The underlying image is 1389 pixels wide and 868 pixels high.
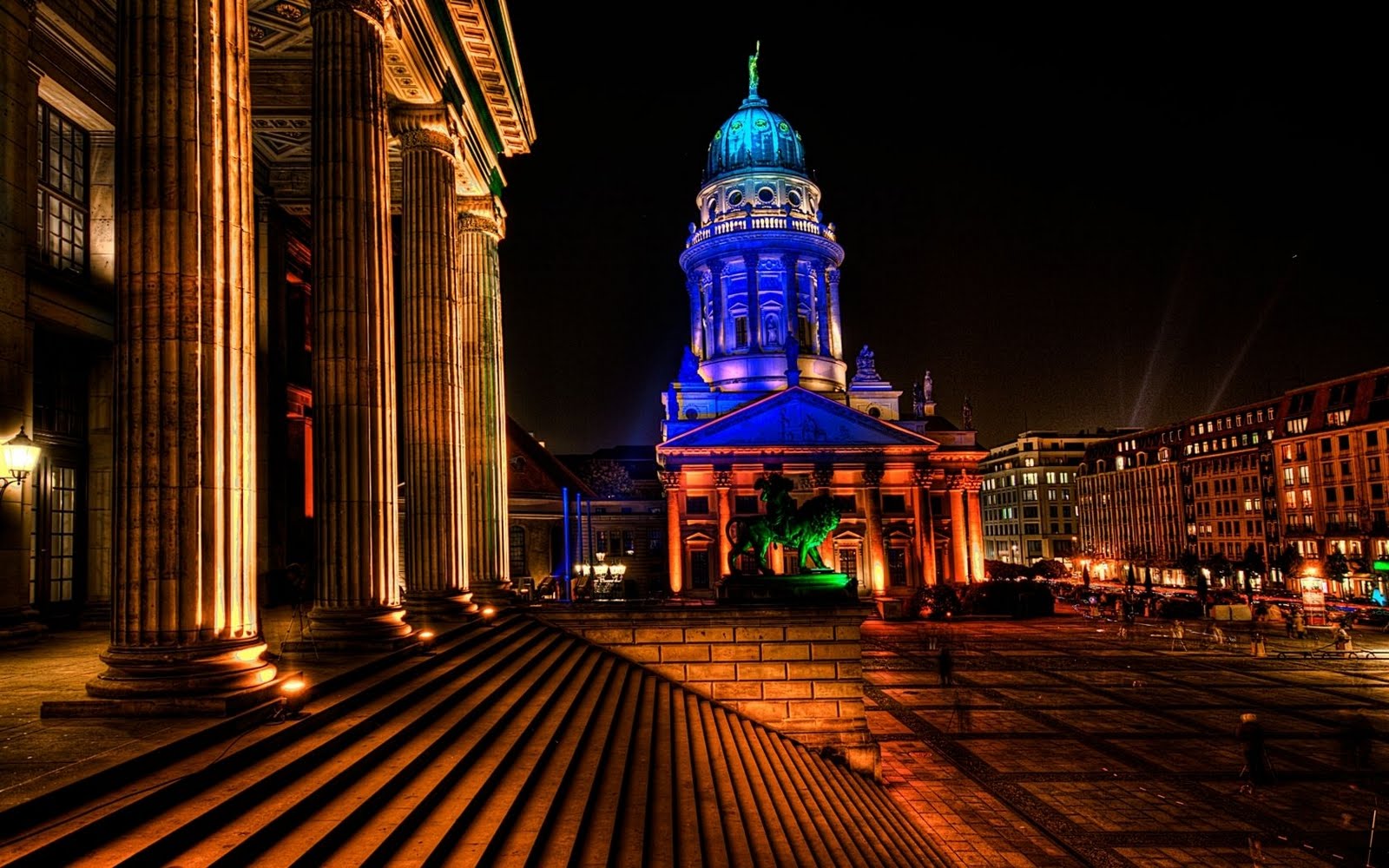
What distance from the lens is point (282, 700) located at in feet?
25.7

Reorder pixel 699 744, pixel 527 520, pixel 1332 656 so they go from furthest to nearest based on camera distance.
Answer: pixel 527 520 < pixel 1332 656 < pixel 699 744

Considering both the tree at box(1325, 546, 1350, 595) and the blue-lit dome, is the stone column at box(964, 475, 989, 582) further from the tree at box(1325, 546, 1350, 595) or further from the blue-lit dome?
the blue-lit dome

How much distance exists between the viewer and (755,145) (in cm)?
7806

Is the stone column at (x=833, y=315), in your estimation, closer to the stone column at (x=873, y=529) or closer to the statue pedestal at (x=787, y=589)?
the stone column at (x=873, y=529)

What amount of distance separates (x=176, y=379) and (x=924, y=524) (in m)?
61.5

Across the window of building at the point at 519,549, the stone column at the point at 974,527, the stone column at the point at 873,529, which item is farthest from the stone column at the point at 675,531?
the stone column at the point at 974,527

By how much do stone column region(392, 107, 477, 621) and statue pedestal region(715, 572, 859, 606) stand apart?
6.50 m

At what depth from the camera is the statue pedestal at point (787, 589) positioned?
766 inches

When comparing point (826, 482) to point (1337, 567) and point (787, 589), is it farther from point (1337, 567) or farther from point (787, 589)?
point (787, 589)

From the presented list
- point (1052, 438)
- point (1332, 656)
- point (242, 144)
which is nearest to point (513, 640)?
point (242, 144)

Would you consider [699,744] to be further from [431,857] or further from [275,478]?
[275,478]

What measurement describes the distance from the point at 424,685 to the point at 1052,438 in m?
135

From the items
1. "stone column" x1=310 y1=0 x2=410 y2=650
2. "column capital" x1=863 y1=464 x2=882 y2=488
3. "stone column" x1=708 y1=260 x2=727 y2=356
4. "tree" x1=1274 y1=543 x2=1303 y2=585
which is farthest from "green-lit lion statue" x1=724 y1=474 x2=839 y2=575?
"tree" x1=1274 y1=543 x2=1303 y2=585

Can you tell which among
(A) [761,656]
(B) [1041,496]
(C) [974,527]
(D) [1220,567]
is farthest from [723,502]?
(B) [1041,496]
